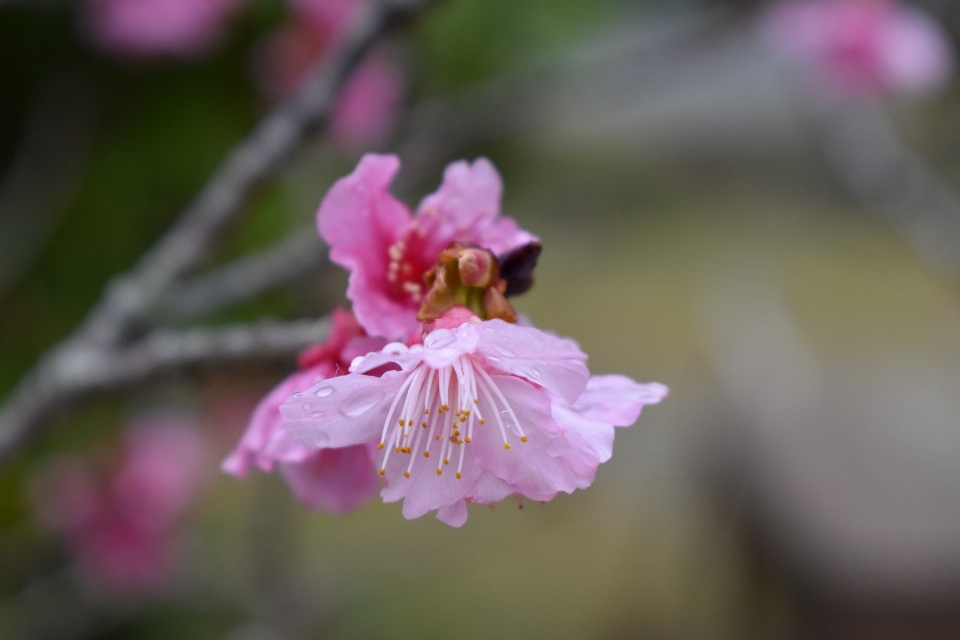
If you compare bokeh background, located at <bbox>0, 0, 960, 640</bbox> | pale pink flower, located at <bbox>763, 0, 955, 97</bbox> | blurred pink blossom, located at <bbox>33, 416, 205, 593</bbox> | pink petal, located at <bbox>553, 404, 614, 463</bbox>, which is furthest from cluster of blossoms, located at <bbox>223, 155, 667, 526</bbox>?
pale pink flower, located at <bbox>763, 0, 955, 97</bbox>

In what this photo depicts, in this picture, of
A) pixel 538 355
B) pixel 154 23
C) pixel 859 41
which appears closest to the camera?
pixel 538 355

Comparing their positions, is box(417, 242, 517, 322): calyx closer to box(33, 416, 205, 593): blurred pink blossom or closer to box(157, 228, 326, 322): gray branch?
box(157, 228, 326, 322): gray branch

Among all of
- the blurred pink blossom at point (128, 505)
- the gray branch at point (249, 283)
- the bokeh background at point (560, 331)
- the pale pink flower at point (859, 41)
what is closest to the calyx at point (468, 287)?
the bokeh background at point (560, 331)

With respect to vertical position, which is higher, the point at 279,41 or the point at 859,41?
the point at 859,41

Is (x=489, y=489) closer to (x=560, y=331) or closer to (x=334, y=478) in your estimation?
(x=334, y=478)

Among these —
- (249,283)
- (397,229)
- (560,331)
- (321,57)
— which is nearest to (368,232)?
(397,229)

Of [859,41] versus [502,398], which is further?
[859,41]

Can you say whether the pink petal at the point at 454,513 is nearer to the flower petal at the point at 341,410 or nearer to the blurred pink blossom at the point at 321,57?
the flower petal at the point at 341,410
